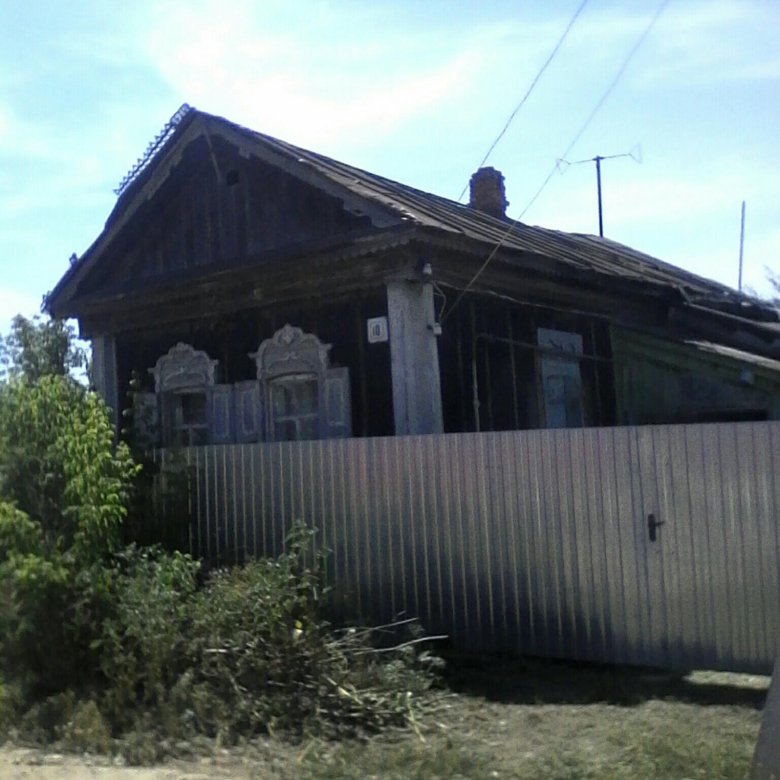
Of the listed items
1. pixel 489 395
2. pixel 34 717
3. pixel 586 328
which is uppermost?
pixel 586 328

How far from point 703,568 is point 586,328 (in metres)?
7.11

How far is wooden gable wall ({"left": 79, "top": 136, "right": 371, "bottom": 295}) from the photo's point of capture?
12227mm

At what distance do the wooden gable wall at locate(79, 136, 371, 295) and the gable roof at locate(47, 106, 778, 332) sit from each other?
0.19 metres

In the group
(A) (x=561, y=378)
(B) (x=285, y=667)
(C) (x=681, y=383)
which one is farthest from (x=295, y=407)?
(B) (x=285, y=667)

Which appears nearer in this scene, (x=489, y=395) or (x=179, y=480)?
(x=179, y=480)

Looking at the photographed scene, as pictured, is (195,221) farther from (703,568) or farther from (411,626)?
(703,568)

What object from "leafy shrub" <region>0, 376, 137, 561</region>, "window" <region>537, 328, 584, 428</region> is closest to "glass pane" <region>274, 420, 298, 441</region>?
"window" <region>537, 328, 584, 428</region>

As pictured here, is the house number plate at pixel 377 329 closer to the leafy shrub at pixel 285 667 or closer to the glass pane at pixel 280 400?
the glass pane at pixel 280 400

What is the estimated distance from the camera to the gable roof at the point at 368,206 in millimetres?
11125

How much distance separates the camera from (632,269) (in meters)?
16.3

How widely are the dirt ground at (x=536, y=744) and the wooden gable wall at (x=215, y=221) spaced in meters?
5.73

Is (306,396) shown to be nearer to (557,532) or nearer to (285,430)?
(285,430)

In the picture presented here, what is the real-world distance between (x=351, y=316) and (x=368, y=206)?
128 cm

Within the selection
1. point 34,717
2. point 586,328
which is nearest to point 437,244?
point 586,328
